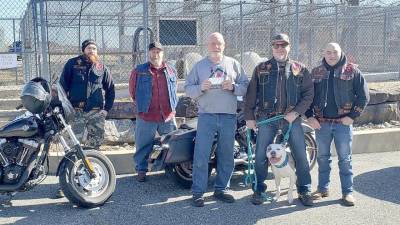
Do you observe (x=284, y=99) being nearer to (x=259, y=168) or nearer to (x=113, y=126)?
(x=259, y=168)

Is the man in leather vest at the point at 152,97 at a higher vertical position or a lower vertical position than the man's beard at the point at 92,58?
lower

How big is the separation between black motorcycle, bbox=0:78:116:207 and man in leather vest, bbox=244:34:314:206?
70.6 inches

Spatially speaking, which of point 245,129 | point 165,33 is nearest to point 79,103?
point 245,129

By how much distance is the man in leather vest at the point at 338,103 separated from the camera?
5.03 m

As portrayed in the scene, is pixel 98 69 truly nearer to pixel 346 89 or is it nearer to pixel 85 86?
pixel 85 86

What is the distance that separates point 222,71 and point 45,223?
236cm

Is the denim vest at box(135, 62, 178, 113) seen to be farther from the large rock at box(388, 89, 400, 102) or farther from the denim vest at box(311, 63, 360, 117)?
the large rock at box(388, 89, 400, 102)

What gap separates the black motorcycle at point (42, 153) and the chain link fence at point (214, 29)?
5291 mm

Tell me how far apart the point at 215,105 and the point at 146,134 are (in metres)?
1.22

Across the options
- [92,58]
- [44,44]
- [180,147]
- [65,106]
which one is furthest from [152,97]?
[44,44]

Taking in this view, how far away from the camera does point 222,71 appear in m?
5.04

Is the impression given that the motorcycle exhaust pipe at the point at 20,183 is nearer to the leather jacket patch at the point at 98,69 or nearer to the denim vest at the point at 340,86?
the leather jacket patch at the point at 98,69

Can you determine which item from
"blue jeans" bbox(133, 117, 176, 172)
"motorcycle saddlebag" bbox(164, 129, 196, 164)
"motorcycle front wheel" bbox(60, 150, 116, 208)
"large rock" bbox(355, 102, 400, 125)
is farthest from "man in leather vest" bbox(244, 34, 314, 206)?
"large rock" bbox(355, 102, 400, 125)

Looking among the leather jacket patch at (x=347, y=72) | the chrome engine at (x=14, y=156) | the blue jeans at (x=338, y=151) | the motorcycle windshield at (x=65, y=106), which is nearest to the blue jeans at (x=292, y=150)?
the blue jeans at (x=338, y=151)
